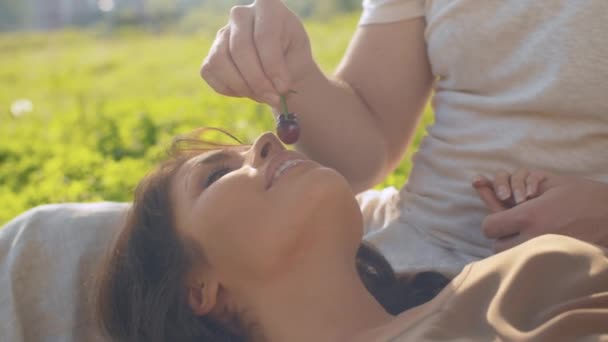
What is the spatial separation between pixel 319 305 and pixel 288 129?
44 centimetres

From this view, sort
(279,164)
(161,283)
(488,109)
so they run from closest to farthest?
(279,164) → (161,283) → (488,109)

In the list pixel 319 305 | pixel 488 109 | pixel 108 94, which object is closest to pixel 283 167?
pixel 319 305

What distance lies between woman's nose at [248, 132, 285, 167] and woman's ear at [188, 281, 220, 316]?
295 mm

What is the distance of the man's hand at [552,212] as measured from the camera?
7.02 ft

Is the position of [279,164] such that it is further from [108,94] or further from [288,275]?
[108,94]

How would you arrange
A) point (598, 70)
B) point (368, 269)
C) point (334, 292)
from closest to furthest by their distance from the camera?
point (334, 292)
point (598, 70)
point (368, 269)

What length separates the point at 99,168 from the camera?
4320 millimetres

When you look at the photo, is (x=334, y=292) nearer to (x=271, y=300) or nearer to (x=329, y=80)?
(x=271, y=300)

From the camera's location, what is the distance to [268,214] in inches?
82.0

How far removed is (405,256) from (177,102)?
4.09 m

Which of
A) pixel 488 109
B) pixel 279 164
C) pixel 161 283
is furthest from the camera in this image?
pixel 488 109

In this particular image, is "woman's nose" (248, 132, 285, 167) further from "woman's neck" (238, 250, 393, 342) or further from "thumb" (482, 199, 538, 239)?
"thumb" (482, 199, 538, 239)

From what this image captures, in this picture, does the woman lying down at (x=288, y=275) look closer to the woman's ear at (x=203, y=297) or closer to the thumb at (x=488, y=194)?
the woman's ear at (x=203, y=297)

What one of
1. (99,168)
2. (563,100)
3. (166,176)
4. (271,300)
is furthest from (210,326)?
(99,168)
